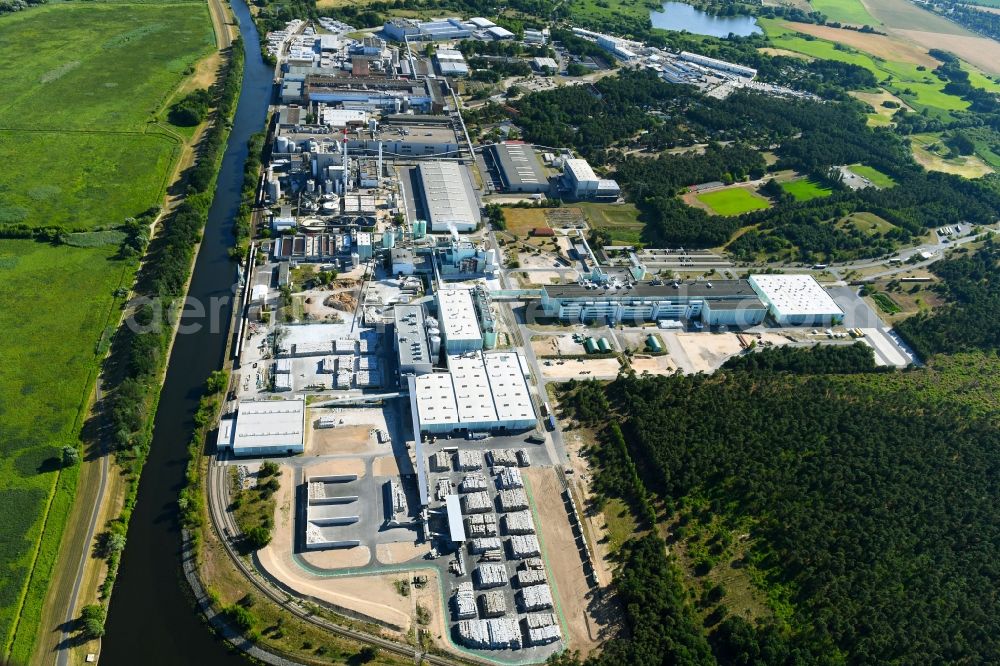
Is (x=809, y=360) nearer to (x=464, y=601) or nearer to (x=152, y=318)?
(x=464, y=601)

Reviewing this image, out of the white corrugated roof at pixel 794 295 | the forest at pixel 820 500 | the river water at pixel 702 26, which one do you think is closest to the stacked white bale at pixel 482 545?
the forest at pixel 820 500

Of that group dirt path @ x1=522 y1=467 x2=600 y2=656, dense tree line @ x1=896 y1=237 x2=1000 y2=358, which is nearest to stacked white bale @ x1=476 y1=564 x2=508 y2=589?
dirt path @ x1=522 y1=467 x2=600 y2=656

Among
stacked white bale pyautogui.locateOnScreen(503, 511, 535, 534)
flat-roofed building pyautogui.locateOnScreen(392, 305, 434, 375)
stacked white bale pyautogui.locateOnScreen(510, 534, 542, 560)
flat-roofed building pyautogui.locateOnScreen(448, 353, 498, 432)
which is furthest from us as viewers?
flat-roofed building pyautogui.locateOnScreen(392, 305, 434, 375)

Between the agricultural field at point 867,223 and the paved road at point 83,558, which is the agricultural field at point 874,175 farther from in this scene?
the paved road at point 83,558

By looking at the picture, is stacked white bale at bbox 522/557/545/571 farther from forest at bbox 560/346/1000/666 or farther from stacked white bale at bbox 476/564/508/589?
forest at bbox 560/346/1000/666

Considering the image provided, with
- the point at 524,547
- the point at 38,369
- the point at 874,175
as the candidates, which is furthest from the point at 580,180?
the point at 38,369

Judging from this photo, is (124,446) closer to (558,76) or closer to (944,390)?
(944,390)

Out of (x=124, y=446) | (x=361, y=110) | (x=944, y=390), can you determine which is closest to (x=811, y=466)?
(x=944, y=390)

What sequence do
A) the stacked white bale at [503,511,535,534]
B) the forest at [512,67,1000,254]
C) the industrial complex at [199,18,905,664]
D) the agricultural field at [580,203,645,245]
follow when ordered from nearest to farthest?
the industrial complex at [199,18,905,664], the stacked white bale at [503,511,535,534], the agricultural field at [580,203,645,245], the forest at [512,67,1000,254]
